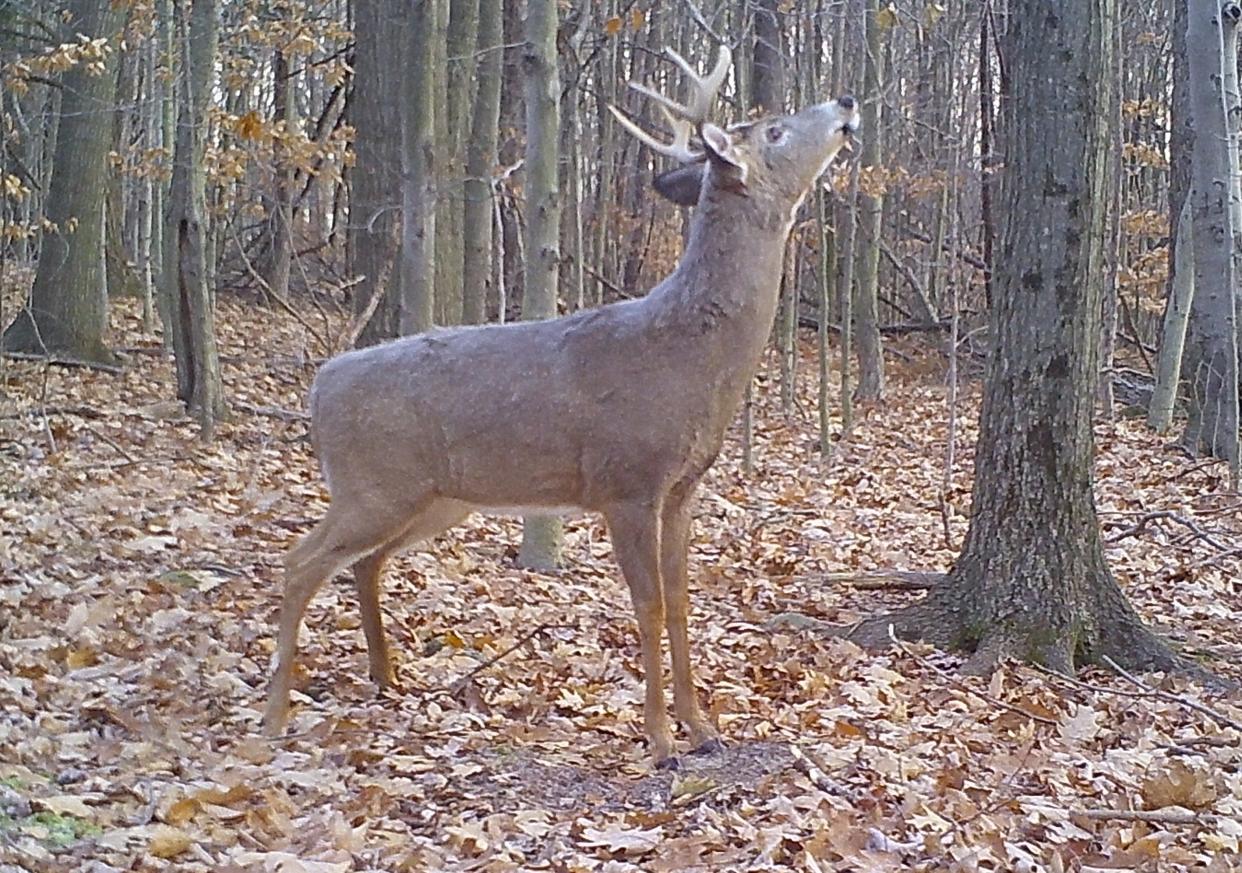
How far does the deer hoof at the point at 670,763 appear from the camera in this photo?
18.0ft

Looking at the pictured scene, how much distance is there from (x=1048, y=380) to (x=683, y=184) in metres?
2.14

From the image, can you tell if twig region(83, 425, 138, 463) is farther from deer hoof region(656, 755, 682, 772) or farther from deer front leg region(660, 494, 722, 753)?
deer hoof region(656, 755, 682, 772)

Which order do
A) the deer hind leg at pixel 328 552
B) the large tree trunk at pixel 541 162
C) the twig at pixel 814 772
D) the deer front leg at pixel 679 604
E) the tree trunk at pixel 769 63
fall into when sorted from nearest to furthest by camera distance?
the twig at pixel 814 772, the deer front leg at pixel 679 604, the deer hind leg at pixel 328 552, the large tree trunk at pixel 541 162, the tree trunk at pixel 769 63

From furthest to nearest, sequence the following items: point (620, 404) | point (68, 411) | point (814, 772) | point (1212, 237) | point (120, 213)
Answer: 1. point (120, 213)
2. point (1212, 237)
3. point (68, 411)
4. point (620, 404)
5. point (814, 772)

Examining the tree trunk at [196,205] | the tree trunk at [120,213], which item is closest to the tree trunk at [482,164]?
the tree trunk at [196,205]

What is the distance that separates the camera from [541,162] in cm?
852

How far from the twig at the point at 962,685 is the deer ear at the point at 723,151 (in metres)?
2.58

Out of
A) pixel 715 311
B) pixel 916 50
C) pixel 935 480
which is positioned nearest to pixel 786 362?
pixel 935 480

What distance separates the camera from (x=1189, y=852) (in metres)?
4.50

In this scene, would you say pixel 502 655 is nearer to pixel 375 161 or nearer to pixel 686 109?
pixel 686 109

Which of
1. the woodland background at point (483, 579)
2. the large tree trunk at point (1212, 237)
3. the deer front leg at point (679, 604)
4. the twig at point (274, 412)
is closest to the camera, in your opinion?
the woodland background at point (483, 579)

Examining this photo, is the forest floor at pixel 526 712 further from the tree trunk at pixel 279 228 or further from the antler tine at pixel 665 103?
the tree trunk at pixel 279 228

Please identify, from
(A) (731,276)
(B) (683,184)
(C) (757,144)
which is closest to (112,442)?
(B) (683,184)

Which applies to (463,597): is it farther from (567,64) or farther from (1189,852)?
(567,64)
